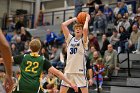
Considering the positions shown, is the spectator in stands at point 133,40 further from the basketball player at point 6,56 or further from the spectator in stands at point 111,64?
the basketball player at point 6,56

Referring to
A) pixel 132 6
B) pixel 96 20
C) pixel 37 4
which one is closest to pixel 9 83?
pixel 96 20

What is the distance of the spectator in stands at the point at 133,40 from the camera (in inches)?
452

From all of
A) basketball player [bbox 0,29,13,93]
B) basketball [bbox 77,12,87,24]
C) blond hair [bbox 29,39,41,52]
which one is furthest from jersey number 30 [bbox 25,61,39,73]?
basketball player [bbox 0,29,13,93]

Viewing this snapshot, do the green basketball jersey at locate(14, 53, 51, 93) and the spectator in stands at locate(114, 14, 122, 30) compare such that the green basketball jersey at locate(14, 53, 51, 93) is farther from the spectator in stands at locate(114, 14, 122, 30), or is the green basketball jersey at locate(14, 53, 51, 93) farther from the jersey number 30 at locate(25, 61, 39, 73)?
the spectator in stands at locate(114, 14, 122, 30)

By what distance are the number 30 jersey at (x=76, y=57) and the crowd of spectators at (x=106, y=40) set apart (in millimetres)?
4015

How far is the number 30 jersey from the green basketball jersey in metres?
Answer: 1.31

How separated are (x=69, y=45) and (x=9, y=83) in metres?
3.84

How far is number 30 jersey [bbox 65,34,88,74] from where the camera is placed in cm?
655

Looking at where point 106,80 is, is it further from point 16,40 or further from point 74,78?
point 16,40

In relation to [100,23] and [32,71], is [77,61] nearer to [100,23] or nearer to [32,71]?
[32,71]

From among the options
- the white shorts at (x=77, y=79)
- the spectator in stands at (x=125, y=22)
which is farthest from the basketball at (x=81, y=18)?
the spectator in stands at (x=125, y=22)

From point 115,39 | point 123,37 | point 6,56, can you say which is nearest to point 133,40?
point 123,37

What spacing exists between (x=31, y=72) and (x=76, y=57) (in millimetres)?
1532

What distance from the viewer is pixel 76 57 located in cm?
660
